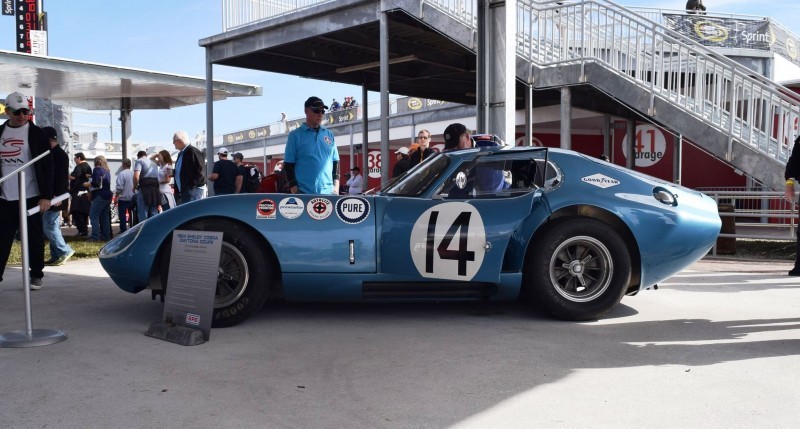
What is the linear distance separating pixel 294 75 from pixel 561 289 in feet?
36.1

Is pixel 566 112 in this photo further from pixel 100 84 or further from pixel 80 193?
pixel 100 84

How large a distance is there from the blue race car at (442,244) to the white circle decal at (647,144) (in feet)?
46.1

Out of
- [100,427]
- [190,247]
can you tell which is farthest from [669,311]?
[100,427]

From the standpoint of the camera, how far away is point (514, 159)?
5035mm

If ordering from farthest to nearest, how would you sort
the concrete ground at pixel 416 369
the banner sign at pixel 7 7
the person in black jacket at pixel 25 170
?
the banner sign at pixel 7 7 < the person in black jacket at pixel 25 170 < the concrete ground at pixel 416 369

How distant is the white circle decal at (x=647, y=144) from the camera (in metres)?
18.1

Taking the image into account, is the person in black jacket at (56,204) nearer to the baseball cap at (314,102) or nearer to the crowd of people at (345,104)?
the baseball cap at (314,102)

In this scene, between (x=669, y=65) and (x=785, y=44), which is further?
(x=785, y=44)

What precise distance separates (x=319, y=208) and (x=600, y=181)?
2038 mm

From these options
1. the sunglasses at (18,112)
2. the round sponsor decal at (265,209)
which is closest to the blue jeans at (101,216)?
the sunglasses at (18,112)

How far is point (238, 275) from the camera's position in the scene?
459cm

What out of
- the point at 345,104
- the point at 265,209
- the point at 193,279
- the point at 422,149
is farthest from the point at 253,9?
the point at 345,104

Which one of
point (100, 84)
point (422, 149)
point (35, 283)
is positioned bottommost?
point (35, 283)

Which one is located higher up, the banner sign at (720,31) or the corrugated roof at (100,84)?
the banner sign at (720,31)
